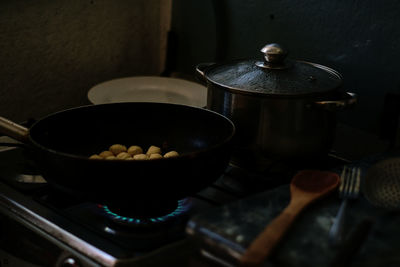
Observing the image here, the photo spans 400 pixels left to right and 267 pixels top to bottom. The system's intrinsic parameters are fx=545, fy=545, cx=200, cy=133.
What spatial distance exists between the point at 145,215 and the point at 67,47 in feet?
2.20

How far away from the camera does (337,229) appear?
699 mm

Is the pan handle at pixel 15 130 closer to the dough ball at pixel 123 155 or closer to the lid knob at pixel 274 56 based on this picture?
the dough ball at pixel 123 155

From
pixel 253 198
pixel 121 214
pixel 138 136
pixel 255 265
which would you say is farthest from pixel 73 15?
pixel 255 265

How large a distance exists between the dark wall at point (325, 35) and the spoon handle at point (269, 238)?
499 millimetres

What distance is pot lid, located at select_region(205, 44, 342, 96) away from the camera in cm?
93

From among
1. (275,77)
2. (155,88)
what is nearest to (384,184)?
(275,77)

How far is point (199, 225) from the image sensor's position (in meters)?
0.71

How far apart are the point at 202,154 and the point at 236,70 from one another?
26cm

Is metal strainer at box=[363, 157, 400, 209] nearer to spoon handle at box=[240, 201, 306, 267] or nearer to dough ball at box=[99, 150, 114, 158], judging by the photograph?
spoon handle at box=[240, 201, 306, 267]

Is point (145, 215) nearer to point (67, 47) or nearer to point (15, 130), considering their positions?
point (15, 130)

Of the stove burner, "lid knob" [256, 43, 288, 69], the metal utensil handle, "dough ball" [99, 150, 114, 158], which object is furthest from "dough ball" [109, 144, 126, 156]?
the metal utensil handle

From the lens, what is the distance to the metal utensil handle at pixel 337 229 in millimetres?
681

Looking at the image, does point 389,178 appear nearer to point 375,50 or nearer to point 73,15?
point 375,50

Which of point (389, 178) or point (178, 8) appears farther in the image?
point (178, 8)
